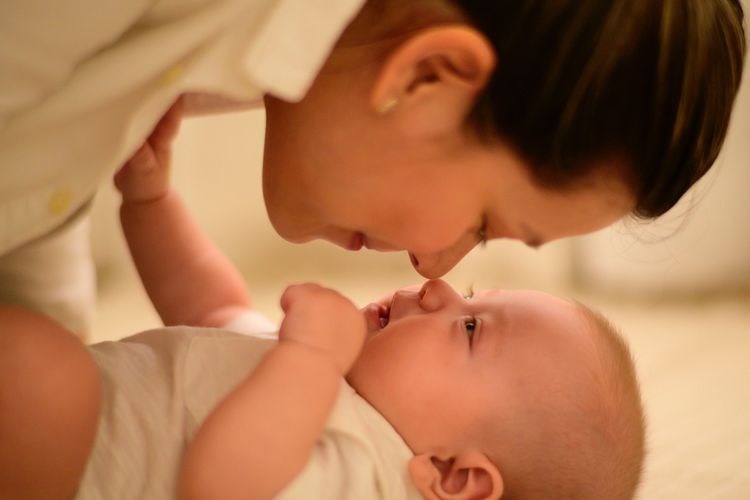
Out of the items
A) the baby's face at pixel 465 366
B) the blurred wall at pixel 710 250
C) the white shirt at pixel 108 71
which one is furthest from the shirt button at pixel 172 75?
the blurred wall at pixel 710 250

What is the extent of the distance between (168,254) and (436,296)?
32 cm

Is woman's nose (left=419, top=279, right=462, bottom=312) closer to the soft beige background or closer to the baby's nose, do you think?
the baby's nose

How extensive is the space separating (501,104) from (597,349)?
0.96ft

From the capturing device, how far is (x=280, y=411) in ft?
2.46

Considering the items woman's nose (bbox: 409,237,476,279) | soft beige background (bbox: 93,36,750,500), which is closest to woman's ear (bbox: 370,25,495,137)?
woman's nose (bbox: 409,237,476,279)

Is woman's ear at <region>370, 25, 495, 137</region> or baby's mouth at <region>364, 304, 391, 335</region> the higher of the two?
woman's ear at <region>370, 25, 495, 137</region>

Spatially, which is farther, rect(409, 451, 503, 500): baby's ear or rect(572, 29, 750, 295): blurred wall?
rect(572, 29, 750, 295): blurred wall

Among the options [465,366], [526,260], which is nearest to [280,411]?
[465,366]

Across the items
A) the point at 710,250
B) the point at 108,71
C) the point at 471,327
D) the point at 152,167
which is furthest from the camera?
the point at 710,250

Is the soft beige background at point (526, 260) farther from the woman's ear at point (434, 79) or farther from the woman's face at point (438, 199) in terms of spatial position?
the woman's ear at point (434, 79)

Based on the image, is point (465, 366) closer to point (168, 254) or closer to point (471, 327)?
point (471, 327)

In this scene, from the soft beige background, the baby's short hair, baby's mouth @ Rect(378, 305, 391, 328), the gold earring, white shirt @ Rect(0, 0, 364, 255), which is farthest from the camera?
the soft beige background

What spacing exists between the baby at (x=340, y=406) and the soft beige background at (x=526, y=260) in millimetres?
612

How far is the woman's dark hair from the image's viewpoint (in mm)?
692
